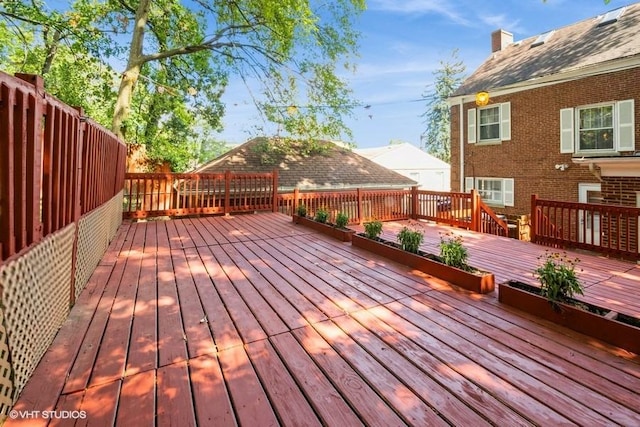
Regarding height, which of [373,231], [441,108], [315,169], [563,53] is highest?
[441,108]

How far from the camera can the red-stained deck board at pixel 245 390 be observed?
A: 1.58 metres

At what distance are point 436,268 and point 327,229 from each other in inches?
107

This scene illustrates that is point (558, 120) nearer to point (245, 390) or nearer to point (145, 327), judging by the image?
point (245, 390)

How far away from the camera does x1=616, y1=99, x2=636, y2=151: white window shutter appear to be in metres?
8.90

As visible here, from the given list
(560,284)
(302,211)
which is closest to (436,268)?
(560,284)

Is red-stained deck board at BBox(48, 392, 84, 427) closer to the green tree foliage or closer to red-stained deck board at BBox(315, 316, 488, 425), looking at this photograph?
red-stained deck board at BBox(315, 316, 488, 425)

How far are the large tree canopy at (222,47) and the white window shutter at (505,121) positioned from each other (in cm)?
575

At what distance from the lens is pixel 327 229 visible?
244 inches

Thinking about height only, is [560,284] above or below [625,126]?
below

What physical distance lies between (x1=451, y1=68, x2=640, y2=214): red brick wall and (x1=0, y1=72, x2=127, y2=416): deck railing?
12274mm

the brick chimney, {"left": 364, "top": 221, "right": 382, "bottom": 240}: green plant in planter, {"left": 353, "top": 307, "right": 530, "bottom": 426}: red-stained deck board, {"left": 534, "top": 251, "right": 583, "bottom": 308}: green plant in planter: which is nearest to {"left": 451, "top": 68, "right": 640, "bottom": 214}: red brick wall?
the brick chimney

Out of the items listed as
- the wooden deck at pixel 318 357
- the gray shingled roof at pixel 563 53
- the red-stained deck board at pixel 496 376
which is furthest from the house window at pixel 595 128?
the red-stained deck board at pixel 496 376

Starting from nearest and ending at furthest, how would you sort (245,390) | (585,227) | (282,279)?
(245,390) → (282,279) → (585,227)

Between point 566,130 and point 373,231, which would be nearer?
point 373,231
